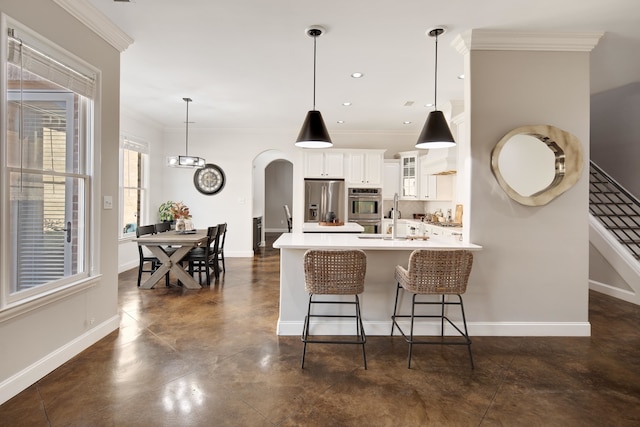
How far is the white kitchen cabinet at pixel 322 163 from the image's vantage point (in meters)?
6.79

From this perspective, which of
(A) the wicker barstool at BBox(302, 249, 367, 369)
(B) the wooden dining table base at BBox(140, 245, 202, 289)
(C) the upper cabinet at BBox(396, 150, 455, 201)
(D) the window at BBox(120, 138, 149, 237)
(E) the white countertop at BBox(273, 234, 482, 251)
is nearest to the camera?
(A) the wicker barstool at BBox(302, 249, 367, 369)

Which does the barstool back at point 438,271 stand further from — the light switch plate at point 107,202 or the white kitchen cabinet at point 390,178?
the white kitchen cabinet at point 390,178

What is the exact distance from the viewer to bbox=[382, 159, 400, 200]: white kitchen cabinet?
6969mm

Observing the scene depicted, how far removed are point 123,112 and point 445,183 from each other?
5797mm

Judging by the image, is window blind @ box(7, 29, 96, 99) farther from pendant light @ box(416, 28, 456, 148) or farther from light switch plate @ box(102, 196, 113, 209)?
pendant light @ box(416, 28, 456, 148)

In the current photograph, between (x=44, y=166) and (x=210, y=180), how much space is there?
15.5 ft

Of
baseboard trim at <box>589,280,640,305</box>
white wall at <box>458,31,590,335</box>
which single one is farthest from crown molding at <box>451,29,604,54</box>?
baseboard trim at <box>589,280,640,305</box>

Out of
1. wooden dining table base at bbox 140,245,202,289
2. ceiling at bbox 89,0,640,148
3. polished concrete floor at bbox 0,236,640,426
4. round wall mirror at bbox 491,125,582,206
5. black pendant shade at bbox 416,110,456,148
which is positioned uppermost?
ceiling at bbox 89,0,640,148

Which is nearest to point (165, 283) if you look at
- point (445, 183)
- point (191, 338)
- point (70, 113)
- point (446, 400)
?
point (191, 338)

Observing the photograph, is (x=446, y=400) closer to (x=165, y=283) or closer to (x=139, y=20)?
(x=139, y=20)

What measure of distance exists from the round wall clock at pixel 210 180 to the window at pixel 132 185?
3.37 ft

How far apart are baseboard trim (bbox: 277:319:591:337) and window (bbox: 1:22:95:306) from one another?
183 cm

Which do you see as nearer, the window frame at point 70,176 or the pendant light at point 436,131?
the window frame at point 70,176

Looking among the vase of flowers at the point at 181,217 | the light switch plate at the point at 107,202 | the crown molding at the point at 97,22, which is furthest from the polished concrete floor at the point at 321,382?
the crown molding at the point at 97,22
